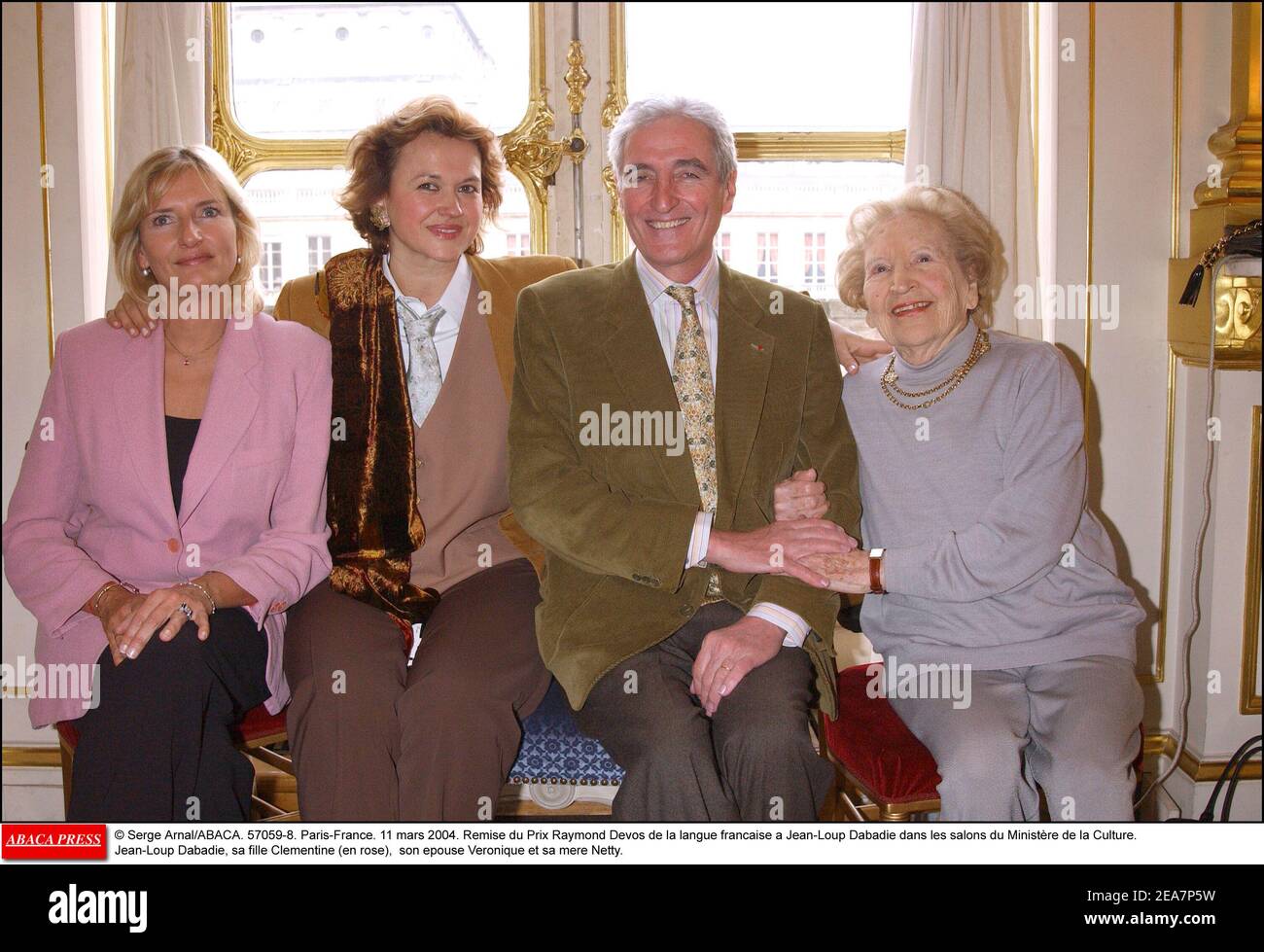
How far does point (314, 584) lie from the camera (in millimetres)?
2342

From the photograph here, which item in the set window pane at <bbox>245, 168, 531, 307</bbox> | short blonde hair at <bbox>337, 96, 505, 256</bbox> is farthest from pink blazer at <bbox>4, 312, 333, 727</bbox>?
window pane at <bbox>245, 168, 531, 307</bbox>

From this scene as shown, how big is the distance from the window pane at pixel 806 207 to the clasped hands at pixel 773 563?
4.49 ft

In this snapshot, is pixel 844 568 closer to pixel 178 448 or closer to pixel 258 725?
pixel 258 725

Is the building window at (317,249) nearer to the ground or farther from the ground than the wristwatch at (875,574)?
farther from the ground

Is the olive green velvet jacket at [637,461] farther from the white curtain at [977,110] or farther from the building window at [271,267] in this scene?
the building window at [271,267]

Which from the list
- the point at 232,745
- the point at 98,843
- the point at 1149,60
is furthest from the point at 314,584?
the point at 1149,60

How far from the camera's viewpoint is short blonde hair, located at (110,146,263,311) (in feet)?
7.58

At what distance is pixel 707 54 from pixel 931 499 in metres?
1.80

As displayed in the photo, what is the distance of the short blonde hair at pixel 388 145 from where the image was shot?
8.00 ft

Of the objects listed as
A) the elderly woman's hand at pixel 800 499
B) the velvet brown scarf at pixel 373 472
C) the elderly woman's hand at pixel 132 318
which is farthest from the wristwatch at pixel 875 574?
the elderly woman's hand at pixel 132 318

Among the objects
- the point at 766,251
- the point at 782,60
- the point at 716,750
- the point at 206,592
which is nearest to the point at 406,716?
the point at 206,592

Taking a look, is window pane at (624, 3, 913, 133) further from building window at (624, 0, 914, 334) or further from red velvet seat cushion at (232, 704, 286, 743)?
red velvet seat cushion at (232, 704, 286, 743)

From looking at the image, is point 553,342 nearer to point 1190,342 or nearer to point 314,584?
point 314,584

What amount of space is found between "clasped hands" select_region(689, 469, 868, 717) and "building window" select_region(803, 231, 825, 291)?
1411 millimetres
